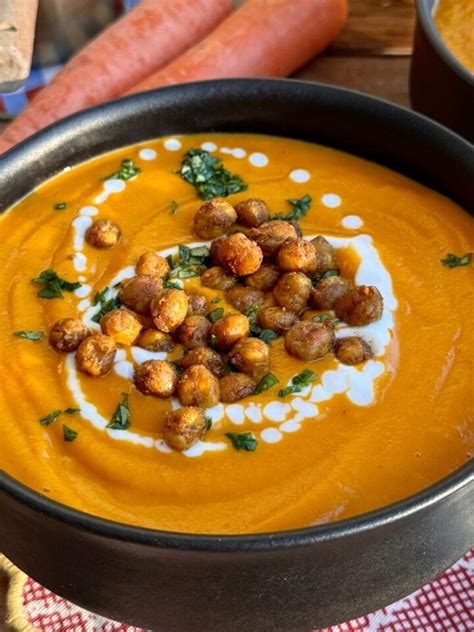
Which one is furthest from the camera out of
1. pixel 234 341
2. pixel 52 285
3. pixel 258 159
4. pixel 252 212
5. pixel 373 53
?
pixel 373 53

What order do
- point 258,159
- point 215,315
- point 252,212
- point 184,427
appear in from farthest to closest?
1. point 258,159
2. point 252,212
3. point 215,315
4. point 184,427

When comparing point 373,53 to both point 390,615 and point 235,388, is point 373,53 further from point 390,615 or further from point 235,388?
point 390,615

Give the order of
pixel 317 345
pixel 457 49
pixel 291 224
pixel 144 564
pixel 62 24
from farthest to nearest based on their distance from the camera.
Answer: pixel 62 24, pixel 457 49, pixel 291 224, pixel 317 345, pixel 144 564


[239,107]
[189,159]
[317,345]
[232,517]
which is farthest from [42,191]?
[232,517]

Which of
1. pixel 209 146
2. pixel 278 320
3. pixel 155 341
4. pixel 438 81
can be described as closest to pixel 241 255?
pixel 278 320

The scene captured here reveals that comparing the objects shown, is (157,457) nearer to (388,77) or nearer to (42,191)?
(42,191)

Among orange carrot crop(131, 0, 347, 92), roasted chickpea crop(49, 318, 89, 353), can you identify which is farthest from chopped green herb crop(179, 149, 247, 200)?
orange carrot crop(131, 0, 347, 92)
